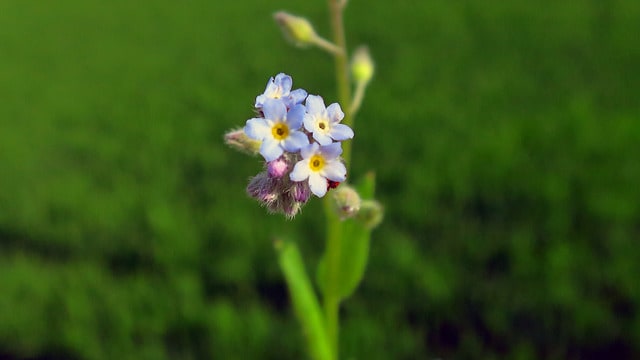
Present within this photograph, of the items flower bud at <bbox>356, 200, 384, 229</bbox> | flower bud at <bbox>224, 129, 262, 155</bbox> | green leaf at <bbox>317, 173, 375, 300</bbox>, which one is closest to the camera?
flower bud at <bbox>224, 129, 262, 155</bbox>

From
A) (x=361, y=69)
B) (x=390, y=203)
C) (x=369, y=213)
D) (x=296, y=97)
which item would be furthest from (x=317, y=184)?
(x=390, y=203)

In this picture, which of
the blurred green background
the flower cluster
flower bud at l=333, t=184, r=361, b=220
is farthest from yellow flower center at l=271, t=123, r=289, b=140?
the blurred green background

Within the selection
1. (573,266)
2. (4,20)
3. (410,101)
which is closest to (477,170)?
(573,266)

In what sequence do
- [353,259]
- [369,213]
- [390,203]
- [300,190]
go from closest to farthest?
[300,190]
[369,213]
[353,259]
[390,203]

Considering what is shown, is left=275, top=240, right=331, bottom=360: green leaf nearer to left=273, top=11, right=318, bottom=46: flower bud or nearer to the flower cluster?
left=273, top=11, right=318, bottom=46: flower bud

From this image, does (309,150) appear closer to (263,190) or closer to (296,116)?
(296,116)

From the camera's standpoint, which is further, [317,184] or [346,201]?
[346,201]

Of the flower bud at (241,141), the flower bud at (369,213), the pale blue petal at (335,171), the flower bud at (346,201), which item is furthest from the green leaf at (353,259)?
the pale blue petal at (335,171)
